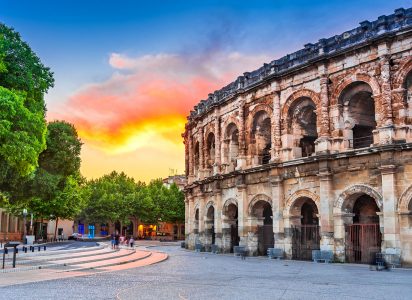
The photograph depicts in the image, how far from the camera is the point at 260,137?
29.5 meters

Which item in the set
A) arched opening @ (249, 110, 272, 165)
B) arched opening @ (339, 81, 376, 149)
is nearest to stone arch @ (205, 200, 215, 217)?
arched opening @ (249, 110, 272, 165)

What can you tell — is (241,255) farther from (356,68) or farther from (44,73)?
(44,73)

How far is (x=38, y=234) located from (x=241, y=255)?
132ft

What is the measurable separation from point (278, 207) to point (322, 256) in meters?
3.89

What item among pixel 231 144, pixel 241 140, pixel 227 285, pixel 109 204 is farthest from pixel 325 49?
pixel 109 204

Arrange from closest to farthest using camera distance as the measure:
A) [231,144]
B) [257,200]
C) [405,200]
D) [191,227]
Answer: [405,200] → [257,200] → [231,144] → [191,227]

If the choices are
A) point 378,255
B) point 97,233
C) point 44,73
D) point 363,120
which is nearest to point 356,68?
point 363,120

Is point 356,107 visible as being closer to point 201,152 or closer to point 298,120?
point 298,120

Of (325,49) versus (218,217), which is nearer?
(325,49)

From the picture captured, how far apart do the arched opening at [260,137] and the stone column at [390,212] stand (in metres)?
9.38

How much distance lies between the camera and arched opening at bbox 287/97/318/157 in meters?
26.5

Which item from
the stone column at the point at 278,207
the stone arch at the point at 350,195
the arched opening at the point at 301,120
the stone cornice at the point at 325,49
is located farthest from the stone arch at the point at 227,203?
the stone arch at the point at 350,195

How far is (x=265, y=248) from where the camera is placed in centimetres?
2844

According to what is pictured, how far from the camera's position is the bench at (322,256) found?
22.8m
